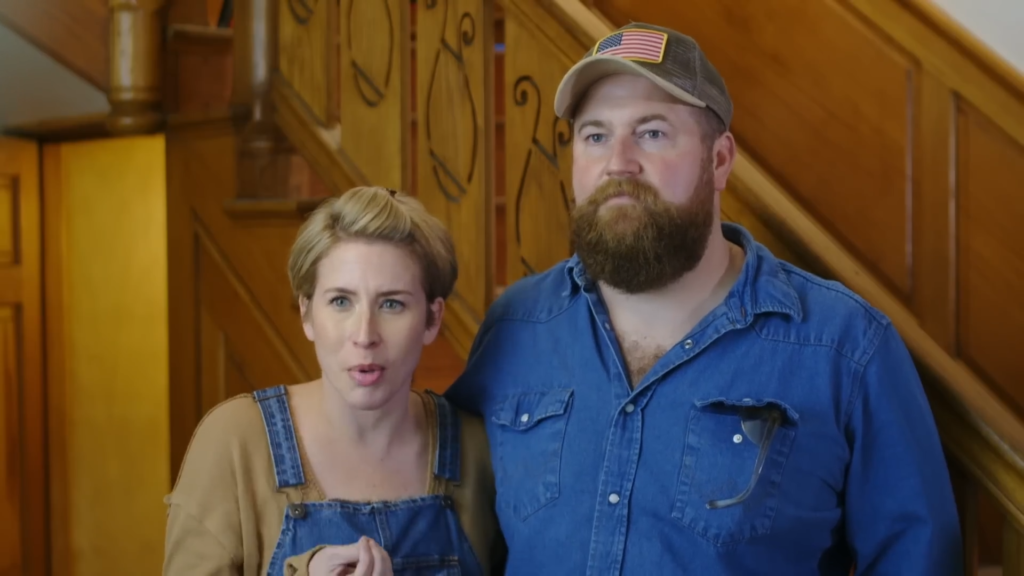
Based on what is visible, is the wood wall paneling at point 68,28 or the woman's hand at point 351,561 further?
the wood wall paneling at point 68,28

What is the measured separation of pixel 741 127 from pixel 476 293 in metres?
1.15

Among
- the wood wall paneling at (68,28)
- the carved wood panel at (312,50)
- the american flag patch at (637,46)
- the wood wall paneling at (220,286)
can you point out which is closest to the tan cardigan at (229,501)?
the american flag patch at (637,46)

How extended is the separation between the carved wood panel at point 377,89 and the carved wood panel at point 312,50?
11 cm

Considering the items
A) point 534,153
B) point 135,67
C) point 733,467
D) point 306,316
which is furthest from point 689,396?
point 135,67

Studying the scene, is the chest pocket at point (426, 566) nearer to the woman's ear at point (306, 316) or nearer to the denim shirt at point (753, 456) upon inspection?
the denim shirt at point (753, 456)

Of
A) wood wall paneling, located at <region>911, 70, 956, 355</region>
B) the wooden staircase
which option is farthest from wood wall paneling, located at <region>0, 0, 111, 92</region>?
wood wall paneling, located at <region>911, 70, 956, 355</region>

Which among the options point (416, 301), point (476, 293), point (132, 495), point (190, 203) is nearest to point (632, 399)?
point (416, 301)

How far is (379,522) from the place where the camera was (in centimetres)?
160

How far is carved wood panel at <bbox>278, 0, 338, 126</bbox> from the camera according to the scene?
9.17 ft

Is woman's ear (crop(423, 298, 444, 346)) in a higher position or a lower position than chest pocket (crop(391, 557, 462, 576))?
higher

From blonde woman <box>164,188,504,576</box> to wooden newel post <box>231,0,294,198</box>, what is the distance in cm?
137

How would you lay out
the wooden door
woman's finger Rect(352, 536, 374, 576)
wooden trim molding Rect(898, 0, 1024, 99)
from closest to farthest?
woman's finger Rect(352, 536, 374, 576) < wooden trim molding Rect(898, 0, 1024, 99) < the wooden door

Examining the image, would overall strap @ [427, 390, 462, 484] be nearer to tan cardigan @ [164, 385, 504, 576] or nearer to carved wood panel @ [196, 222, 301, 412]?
tan cardigan @ [164, 385, 504, 576]

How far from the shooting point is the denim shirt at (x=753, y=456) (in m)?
1.49
